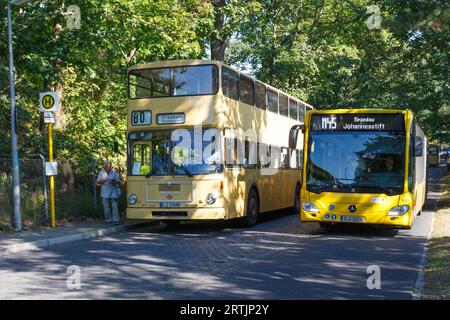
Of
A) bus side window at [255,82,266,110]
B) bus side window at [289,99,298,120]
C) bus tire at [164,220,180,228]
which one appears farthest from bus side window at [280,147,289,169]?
bus tire at [164,220,180,228]

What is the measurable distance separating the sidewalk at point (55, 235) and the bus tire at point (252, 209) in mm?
3168

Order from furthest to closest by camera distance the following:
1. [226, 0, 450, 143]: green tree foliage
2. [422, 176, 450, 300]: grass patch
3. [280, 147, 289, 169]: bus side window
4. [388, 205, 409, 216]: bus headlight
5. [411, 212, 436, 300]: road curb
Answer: [226, 0, 450, 143]: green tree foliage, [280, 147, 289, 169]: bus side window, [388, 205, 409, 216]: bus headlight, [422, 176, 450, 300]: grass patch, [411, 212, 436, 300]: road curb

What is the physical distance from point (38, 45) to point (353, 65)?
1826 centimetres

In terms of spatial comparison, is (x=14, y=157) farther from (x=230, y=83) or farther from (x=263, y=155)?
(x=263, y=155)

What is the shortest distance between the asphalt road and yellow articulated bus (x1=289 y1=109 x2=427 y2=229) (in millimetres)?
667

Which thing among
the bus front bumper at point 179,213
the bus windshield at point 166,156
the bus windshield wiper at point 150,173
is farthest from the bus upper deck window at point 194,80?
the bus front bumper at point 179,213

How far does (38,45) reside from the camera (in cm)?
1709

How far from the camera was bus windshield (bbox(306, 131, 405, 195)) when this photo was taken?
1398 centimetres

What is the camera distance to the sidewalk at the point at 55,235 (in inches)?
499

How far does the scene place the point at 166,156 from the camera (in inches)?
599

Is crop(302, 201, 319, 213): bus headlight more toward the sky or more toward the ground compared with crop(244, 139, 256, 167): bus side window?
more toward the ground

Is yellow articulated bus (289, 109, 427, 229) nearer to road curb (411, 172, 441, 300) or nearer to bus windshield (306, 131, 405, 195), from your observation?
bus windshield (306, 131, 405, 195)

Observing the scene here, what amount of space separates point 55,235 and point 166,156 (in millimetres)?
3274
